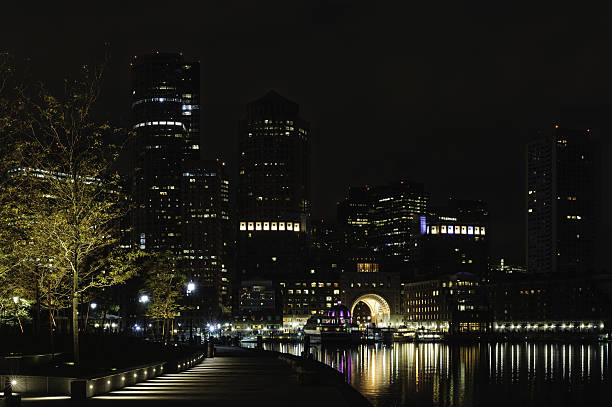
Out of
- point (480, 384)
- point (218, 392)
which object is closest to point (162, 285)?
point (480, 384)

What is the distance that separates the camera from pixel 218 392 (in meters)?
41.9

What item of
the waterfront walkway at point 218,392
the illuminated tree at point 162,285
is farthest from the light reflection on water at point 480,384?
the illuminated tree at point 162,285

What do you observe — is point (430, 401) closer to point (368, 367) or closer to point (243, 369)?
point (243, 369)

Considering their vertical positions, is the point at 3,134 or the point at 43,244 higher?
the point at 3,134

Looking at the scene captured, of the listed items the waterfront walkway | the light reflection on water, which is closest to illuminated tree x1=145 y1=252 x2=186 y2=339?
the light reflection on water

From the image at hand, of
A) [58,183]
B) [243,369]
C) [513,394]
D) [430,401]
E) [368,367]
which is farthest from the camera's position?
[368,367]

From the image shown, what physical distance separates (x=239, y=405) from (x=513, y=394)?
152 feet

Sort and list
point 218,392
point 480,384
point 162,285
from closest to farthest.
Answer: point 218,392, point 480,384, point 162,285

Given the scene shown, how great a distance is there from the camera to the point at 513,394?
7562cm

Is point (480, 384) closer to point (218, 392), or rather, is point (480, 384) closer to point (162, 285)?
point (162, 285)

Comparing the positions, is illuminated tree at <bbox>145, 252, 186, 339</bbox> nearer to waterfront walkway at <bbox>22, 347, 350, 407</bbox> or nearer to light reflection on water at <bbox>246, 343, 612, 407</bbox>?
light reflection on water at <bbox>246, 343, 612, 407</bbox>

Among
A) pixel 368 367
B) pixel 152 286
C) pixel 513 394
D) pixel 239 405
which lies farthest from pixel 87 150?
pixel 368 367

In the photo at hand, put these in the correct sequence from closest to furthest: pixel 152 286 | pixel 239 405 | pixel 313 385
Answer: pixel 239 405 < pixel 313 385 < pixel 152 286

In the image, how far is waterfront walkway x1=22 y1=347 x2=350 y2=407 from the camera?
3591 cm
